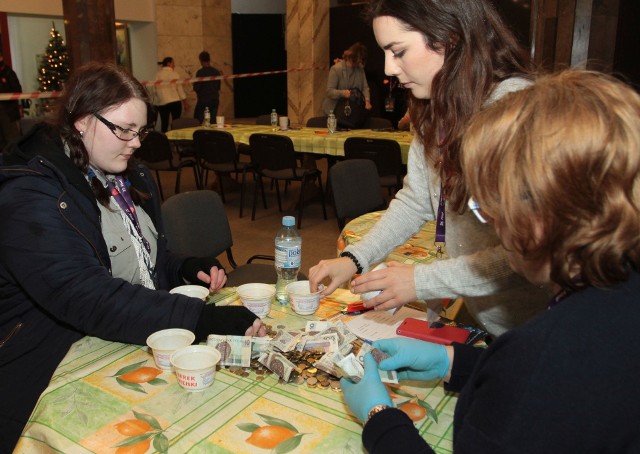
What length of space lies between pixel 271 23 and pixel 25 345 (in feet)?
47.5

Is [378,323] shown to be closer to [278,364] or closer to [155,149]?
[278,364]

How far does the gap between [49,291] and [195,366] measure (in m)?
0.46

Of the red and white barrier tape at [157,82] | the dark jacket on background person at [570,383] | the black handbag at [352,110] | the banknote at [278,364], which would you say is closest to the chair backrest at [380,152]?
the black handbag at [352,110]

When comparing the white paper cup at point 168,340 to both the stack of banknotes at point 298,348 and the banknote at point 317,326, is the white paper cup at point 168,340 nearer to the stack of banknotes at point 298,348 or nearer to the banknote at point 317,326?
the stack of banknotes at point 298,348

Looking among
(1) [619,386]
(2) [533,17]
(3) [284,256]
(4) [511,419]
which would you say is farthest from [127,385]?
(2) [533,17]

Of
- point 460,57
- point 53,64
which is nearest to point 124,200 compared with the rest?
point 460,57

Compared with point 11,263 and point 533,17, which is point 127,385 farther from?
point 533,17

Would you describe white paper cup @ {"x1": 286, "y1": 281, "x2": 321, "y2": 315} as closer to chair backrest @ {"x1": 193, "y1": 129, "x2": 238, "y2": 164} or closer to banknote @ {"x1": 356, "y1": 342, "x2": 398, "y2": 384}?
banknote @ {"x1": 356, "y1": 342, "x2": 398, "y2": 384}

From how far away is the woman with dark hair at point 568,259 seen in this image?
2.41 ft

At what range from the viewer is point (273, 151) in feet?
19.5

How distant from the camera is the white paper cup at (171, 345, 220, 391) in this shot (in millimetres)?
1240

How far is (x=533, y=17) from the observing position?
28.3 ft

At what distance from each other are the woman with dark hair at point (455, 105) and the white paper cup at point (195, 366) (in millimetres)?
431

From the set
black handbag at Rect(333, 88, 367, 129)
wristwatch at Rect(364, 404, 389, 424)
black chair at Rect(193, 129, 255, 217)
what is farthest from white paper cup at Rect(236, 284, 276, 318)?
black handbag at Rect(333, 88, 367, 129)
